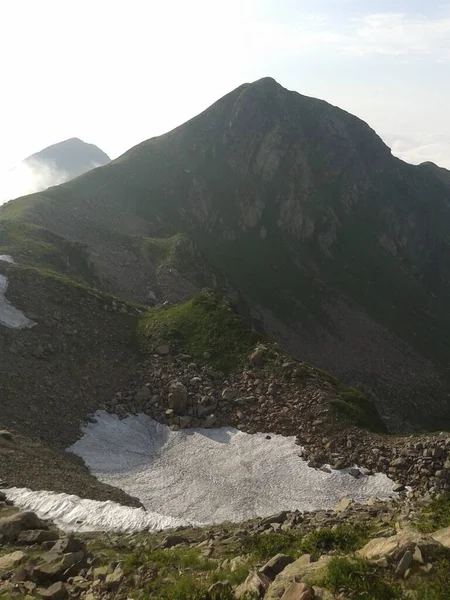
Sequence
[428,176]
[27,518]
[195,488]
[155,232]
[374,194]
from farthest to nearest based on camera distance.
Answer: [428,176], [374,194], [155,232], [195,488], [27,518]

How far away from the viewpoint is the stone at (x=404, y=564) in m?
10.6

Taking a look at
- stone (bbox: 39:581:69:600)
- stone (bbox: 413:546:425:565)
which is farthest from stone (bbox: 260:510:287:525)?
stone (bbox: 413:546:425:565)

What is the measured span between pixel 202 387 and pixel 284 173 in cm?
10506

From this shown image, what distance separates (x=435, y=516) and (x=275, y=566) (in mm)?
6814

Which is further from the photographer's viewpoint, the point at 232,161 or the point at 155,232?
the point at 232,161

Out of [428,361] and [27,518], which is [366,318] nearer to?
[428,361]

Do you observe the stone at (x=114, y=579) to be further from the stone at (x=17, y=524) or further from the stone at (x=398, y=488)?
the stone at (x=398, y=488)

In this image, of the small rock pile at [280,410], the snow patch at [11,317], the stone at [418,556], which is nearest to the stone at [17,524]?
the stone at [418,556]

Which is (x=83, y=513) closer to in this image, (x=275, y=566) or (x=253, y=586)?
(x=275, y=566)

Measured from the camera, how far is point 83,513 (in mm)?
20922

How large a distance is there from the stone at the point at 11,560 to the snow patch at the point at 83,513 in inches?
198

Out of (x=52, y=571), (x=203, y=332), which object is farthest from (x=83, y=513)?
(x=203, y=332)

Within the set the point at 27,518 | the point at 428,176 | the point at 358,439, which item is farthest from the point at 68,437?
the point at 428,176

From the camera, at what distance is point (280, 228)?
12750 cm
